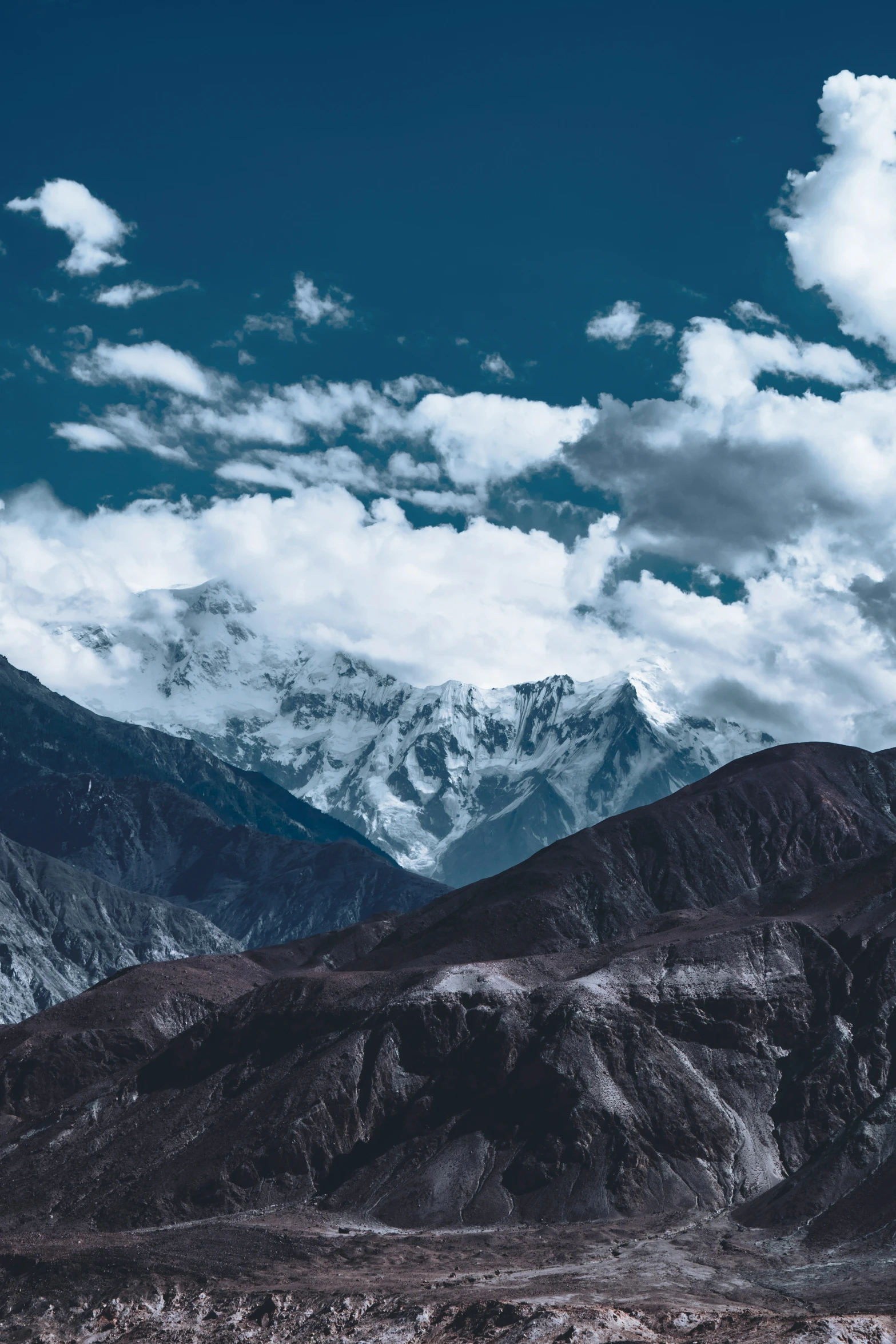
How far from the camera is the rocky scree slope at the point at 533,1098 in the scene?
116 meters

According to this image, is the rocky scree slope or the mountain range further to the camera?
the rocky scree slope

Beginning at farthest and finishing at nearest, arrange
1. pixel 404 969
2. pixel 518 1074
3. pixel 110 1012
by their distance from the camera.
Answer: pixel 110 1012
pixel 404 969
pixel 518 1074

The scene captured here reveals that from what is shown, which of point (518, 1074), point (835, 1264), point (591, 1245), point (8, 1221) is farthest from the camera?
point (518, 1074)

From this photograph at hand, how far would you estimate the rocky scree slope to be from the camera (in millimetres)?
115812

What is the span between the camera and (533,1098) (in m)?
125

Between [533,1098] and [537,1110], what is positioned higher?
[533,1098]

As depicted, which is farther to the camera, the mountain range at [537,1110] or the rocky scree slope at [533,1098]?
the rocky scree slope at [533,1098]

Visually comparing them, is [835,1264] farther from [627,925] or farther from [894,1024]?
[627,925]

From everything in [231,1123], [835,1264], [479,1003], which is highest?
[479,1003]

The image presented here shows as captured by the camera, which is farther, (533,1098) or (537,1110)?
(533,1098)

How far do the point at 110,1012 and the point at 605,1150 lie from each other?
76417 millimetres

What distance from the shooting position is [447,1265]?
10006cm

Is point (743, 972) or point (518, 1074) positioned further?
point (743, 972)

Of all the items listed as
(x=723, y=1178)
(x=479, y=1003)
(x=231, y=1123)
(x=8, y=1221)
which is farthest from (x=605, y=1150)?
(x=8, y=1221)
